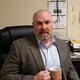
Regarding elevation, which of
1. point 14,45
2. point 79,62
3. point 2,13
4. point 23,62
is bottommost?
point 79,62

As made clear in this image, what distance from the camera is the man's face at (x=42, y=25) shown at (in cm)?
201

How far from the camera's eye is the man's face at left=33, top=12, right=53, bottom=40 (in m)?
2.01

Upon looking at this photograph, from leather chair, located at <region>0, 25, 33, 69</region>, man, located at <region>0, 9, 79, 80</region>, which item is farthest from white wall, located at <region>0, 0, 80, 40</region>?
man, located at <region>0, 9, 79, 80</region>

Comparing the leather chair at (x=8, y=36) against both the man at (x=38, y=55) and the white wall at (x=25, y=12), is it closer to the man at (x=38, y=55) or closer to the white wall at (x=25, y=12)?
the man at (x=38, y=55)

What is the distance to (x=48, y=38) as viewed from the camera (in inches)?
80.4

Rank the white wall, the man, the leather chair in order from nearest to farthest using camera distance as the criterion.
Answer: the man < the leather chair < the white wall

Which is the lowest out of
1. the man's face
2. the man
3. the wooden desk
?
the wooden desk

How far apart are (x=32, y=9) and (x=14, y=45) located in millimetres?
1224

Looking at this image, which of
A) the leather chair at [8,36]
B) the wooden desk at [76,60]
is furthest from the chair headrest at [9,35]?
the wooden desk at [76,60]

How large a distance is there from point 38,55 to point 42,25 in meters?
0.28

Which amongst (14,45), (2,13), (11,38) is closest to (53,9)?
(2,13)

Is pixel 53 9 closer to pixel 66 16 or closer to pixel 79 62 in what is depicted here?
pixel 66 16

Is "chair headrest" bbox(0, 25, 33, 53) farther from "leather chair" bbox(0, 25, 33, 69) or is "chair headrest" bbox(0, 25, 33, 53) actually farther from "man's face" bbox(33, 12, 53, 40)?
"man's face" bbox(33, 12, 53, 40)

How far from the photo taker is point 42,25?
6.61 ft
